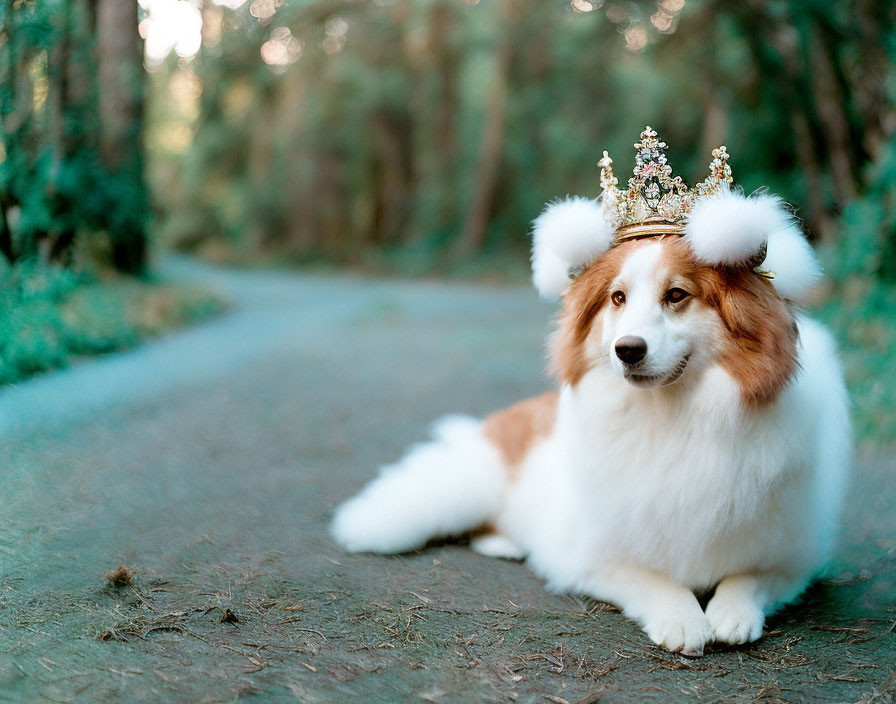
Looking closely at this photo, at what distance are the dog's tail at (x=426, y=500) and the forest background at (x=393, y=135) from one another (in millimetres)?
1209

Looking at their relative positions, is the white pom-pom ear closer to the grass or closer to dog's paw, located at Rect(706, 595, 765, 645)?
dog's paw, located at Rect(706, 595, 765, 645)

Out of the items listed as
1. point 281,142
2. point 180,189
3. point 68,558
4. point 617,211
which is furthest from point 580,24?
point 68,558

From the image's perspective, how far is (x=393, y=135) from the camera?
17297mm

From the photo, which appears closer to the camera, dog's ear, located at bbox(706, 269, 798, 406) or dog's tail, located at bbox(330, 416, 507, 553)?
dog's ear, located at bbox(706, 269, 798, 406)

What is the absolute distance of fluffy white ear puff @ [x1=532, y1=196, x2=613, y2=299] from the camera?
238cm

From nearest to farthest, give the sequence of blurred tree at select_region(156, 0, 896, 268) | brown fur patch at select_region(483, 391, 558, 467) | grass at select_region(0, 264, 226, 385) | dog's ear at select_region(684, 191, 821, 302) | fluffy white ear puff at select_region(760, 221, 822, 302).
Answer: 1. grass at select_region(0, 264, 226, 385)
2. dog's ear at select_region(684, 191, 821, 302)
3. fluffy white ear puff at select_region(760, 221, 822, 302)
4. brown fur patch at select_region(483, 391, 558, 467)
5. blurred tree at select_region(156, 0, 896, 268)

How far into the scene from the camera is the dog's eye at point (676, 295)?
2.23 m

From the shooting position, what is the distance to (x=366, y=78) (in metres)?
16.1

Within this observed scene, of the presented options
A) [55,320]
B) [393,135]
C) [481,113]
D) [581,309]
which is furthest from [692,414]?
[393,135]

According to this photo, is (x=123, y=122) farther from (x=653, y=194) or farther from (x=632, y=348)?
(x=632, y=348)

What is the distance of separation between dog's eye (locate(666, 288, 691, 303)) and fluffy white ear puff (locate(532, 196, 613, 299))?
0.95 ft

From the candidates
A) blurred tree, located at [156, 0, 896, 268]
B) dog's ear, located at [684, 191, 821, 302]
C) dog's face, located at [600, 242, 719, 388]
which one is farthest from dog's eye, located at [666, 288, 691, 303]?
blurred tree, located at [156, 0, 896, 268]

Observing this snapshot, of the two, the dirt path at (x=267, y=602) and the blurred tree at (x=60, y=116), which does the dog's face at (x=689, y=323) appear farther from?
the blurred tree at (x=60, y=116)

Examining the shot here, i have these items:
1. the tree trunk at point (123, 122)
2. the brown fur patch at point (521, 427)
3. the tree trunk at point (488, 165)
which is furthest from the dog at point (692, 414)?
the tree trunk at point (488, 165)
